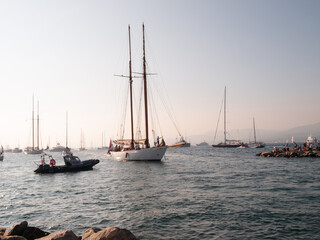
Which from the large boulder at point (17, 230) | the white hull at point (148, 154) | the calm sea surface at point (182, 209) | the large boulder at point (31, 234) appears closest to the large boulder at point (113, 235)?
the calm sea surface at point (182, 209)

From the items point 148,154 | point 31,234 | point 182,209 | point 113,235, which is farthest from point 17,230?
point 148,154

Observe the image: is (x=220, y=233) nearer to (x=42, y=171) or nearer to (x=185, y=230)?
(x=185, y=230)

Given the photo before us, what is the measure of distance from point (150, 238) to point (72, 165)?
111 ft

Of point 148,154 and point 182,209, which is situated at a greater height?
point 148,154

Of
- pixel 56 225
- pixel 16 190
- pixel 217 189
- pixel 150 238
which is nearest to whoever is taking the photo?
pixel 150 238

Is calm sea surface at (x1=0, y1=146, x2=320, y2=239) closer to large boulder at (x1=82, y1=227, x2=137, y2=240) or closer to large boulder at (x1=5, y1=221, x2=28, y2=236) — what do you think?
large boulder at (x1=5, y1=221, x2=28, y2=236)

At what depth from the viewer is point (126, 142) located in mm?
63031

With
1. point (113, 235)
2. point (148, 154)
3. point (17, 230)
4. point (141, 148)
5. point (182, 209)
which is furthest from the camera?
point (141, 148)

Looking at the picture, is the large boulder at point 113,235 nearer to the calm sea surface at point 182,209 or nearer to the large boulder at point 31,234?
the calm sea surface at point 182,209

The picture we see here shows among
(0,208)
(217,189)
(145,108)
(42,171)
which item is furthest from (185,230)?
(145,108)

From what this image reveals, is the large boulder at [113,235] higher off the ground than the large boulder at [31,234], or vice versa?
the large boulder at [113,235]

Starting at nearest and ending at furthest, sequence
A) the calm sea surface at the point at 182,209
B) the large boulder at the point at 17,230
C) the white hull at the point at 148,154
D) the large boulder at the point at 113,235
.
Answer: the large boulder at the point at 113,235 → the large boulder at the point at 17,230 → the calm sea surface at the point at 182,209 → the white hull at the point at 148,154

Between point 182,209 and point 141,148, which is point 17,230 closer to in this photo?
point 182,209

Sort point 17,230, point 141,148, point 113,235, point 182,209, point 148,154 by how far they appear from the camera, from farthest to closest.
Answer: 1. point 141,148
2. point 148,154
3. point 182,209
4. point 17,230
5. point 113,235
